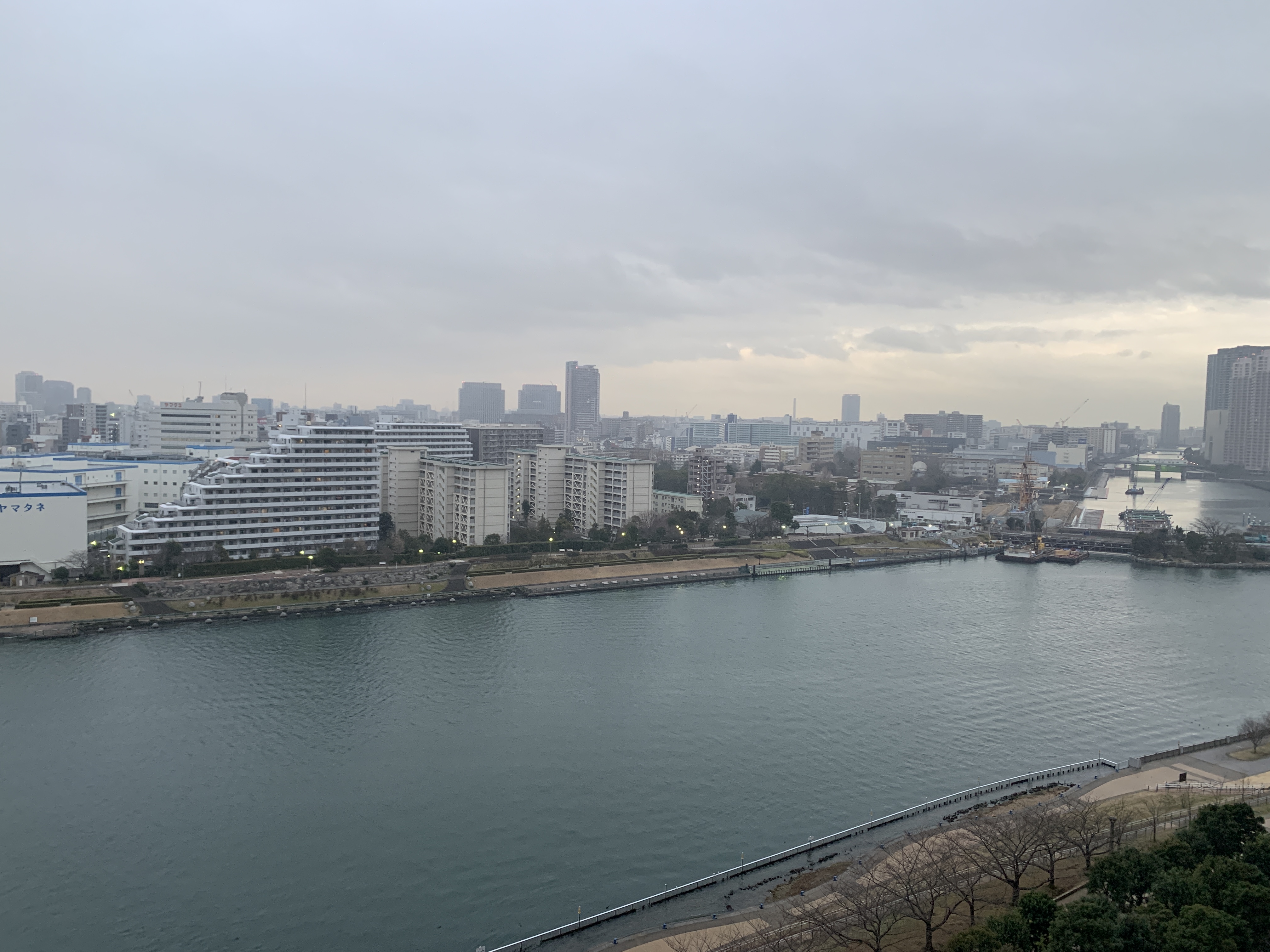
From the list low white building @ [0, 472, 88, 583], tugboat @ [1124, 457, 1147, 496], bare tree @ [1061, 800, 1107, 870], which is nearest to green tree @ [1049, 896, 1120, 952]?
bare tree @ [1061, 800, 1107, 870]

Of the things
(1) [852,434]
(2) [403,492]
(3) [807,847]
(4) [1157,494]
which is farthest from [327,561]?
(1) [852,434]

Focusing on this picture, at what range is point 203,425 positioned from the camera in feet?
71.9

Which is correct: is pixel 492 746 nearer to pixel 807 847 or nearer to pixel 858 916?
pixel 807 847

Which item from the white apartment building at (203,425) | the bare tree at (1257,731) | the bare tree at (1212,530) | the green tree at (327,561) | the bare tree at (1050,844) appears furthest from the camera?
the white apartment building at (203,425)

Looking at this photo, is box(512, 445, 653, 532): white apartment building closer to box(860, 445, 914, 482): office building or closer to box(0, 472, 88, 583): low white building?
box(0, 472, 88, 583): low white building

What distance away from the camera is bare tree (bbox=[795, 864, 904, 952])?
416 centimetres

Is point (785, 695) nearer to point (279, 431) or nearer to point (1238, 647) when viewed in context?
point (1238, 647)

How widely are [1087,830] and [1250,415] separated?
5155cm

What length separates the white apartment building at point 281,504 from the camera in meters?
12.8

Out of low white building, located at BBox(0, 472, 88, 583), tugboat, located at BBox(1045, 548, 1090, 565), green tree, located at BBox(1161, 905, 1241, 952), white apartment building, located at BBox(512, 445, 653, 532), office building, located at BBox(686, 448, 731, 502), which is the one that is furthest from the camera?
office building, located at BBox(686, 448, 731, 502)

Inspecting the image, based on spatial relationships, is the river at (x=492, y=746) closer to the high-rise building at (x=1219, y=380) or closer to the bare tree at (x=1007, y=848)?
the bare tree at (x=1007, y=848)

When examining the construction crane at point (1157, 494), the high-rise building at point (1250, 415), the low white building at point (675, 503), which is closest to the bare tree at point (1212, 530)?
the construction crane at point (1157, 494)

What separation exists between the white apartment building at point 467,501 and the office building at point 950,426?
54.4 meters

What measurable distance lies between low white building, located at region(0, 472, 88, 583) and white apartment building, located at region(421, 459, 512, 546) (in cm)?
589
